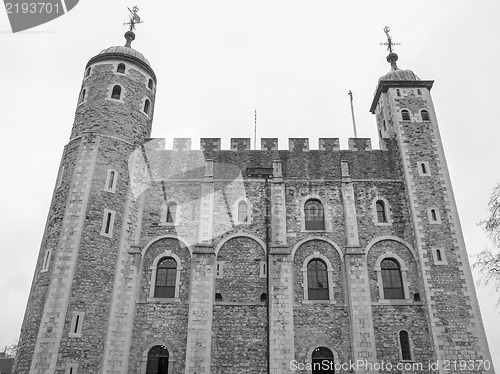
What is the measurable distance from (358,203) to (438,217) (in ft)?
12.4

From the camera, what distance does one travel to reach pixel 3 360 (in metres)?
37.8

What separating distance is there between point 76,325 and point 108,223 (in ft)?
15.3

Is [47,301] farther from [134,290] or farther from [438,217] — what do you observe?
[438,217]

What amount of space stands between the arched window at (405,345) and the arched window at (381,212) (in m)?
5.37

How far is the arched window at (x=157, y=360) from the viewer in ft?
60.8

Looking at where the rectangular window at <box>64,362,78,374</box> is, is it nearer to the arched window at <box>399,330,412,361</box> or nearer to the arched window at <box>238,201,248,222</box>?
the arched window at <box>238,201,248,222</box>

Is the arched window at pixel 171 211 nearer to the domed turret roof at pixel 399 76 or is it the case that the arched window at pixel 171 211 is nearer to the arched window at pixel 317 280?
the arched window at pixel 317 280

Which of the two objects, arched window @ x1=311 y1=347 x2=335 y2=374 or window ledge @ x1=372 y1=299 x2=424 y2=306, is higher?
window ledge @ x1=372 y1=299 x2=424 y2=306

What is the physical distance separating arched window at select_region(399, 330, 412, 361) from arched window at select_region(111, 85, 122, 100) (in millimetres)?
18045

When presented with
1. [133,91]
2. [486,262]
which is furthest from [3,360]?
[486,262]

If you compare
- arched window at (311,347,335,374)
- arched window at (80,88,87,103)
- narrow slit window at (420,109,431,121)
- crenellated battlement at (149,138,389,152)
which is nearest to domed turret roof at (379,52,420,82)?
narrow slit window at (420,109,431,121)

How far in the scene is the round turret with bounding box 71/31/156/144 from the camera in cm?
2241

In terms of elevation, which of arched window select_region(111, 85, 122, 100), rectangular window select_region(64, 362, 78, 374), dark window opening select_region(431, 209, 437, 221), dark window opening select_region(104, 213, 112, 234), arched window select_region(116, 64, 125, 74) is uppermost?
arched window select_region(116, 64, 125, 74)

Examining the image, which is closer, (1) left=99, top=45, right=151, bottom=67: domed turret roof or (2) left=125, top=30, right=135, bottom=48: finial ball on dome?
→ (1) left=99, top=45, right=151, bottom=67: domed turret roof
